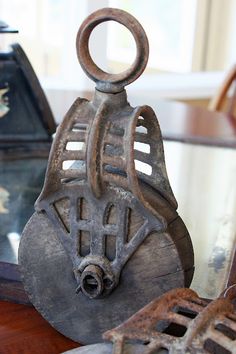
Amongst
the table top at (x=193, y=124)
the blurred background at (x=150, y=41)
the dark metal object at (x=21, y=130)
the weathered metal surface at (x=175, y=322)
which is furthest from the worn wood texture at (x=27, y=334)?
the blurred background at (x=150, y=41)

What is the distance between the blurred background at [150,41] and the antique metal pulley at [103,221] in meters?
2.13

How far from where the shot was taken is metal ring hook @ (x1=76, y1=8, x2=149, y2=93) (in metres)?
0.72

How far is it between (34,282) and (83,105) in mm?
223

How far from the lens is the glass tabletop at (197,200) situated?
0.96m

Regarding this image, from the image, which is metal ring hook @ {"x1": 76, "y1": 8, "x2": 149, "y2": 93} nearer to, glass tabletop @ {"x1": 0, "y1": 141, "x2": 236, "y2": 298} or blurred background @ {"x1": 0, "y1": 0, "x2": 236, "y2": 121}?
glass tabletop @ {"x1": 0, "y1": 141, "x2": 236, "y2": 298}

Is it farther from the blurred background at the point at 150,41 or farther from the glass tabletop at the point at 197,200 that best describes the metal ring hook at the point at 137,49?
the blurred background at the point at 150,41

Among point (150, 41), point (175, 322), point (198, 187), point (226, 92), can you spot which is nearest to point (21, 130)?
point (198, 187)

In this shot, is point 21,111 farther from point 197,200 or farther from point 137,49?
point 137,49

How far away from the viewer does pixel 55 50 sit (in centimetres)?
316

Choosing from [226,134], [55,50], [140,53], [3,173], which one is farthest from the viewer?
[55,50]

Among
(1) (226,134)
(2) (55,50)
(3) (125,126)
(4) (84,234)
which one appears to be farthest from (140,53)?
(2) (55,50)

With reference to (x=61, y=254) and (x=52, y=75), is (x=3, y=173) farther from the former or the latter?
(x=52, y=75)

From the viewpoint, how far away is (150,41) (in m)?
3.42

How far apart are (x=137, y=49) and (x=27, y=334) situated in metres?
0.38
